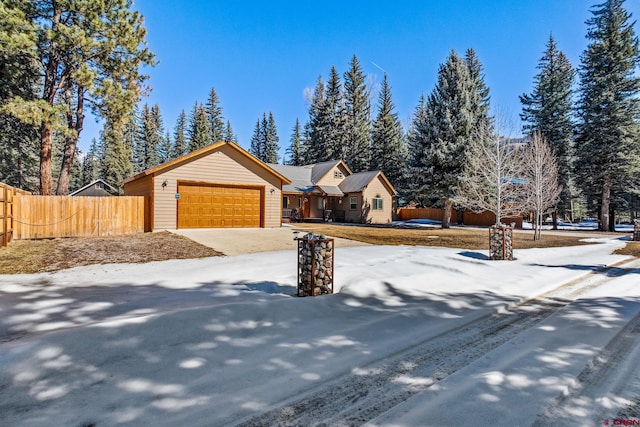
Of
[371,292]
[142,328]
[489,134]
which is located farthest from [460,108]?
[142,328]

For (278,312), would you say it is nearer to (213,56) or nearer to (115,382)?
(115,382)

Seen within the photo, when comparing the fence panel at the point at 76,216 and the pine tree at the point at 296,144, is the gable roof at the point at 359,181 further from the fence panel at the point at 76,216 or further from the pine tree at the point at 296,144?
the pine tree at the point at 296,144

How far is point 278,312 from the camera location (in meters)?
4.50

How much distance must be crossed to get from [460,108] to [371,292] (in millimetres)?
20292

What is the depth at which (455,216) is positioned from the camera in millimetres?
31828

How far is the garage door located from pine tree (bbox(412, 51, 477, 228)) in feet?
40.2

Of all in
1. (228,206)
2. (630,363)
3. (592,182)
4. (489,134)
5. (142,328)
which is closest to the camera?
(630,363)

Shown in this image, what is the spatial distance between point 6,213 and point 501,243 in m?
14.9

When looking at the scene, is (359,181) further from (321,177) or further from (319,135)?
(319,135)

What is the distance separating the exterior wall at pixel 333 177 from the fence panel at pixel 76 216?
16.7m

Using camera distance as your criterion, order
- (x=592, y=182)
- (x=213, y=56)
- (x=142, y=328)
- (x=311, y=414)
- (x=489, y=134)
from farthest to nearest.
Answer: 1. (x=592, y=182)
2. (x=489, y=134)
3. (x=213, y=56)
4. (x=142, y=328)
5. (x=311, y=414)

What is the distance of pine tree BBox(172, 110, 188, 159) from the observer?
51581 mm

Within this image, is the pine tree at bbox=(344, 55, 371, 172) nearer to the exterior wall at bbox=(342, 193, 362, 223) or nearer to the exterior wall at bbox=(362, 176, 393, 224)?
the exterior wall at bbox=(362, 176, 393, 224)

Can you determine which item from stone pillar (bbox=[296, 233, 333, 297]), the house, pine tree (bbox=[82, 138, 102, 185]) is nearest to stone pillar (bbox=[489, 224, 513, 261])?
stone pillar (bbox=[296, 233, 333, 297])
